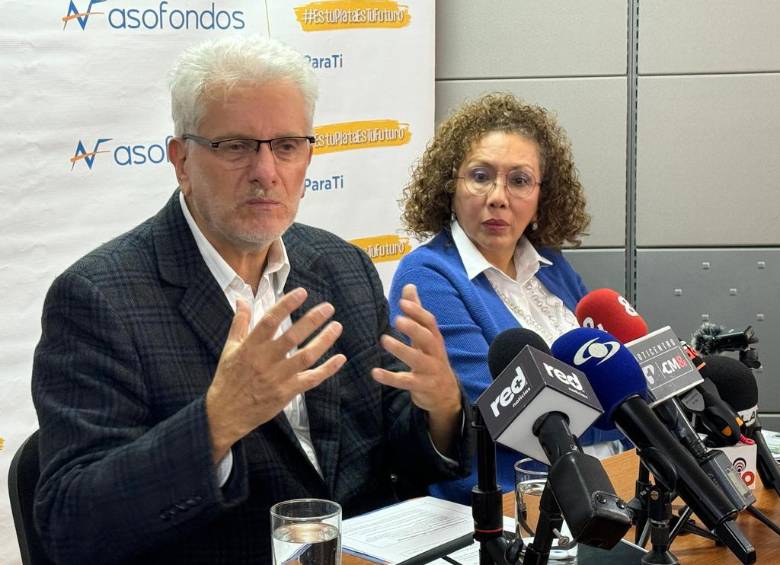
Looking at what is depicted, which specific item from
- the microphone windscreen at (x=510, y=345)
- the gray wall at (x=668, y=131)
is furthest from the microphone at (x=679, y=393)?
the gray wall at (x=668, y=131)

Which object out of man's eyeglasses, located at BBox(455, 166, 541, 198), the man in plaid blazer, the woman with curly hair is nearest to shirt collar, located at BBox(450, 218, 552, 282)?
the woman with curly hair

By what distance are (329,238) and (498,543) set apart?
1064 millimetres

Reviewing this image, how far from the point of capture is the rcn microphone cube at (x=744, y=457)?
179cm

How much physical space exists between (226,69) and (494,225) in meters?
1.14

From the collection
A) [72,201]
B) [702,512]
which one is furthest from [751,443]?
[72,201]

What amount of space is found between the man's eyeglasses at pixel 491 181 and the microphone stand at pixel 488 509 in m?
1.60

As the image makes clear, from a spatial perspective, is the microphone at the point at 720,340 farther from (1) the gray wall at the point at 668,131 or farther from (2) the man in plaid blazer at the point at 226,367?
(1) the gray wall at the point at 668,131

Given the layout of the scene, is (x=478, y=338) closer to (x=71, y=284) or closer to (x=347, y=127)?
(x=71, y=284)

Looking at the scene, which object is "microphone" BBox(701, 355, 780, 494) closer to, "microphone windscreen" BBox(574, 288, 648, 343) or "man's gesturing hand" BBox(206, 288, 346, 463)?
"microphone windscreen" BBox(574, 288, 648, 343)

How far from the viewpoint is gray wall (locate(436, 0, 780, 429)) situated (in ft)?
13.1

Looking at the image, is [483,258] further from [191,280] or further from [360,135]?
[360,135]

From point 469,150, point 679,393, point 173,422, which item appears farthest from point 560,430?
point 469,150

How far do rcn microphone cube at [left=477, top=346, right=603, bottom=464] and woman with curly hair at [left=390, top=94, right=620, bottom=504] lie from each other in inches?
52.2

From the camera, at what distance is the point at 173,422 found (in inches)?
58.7
